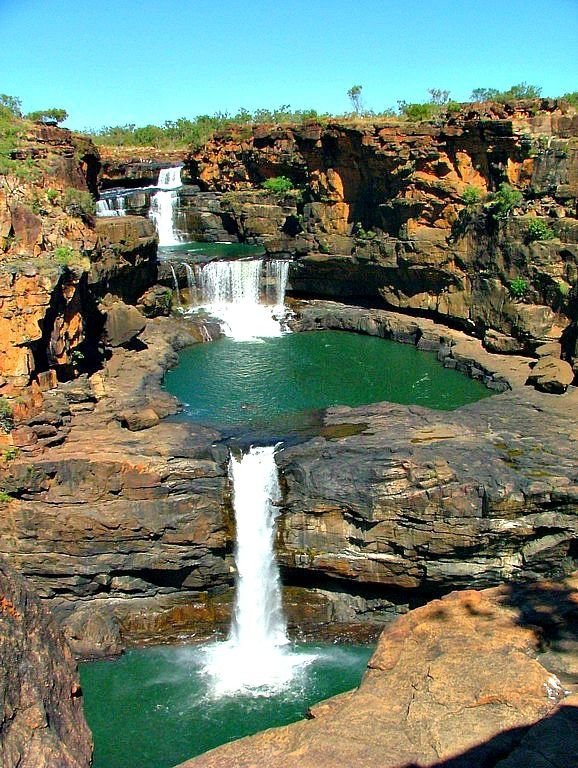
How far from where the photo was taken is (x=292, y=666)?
16062 millimetres

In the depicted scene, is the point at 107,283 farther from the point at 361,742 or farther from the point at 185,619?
the point at 361,742

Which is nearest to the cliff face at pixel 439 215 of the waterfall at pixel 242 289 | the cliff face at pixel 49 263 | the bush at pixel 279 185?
the bush at pixel 279 185

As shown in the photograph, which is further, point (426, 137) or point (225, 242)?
point (225, 242)

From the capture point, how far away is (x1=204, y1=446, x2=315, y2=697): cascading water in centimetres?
1667

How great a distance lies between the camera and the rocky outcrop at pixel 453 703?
281 inches

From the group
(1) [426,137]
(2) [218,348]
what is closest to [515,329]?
(1) [426,137]

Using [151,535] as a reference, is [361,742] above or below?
above

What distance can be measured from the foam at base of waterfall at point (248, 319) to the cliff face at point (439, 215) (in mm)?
2426

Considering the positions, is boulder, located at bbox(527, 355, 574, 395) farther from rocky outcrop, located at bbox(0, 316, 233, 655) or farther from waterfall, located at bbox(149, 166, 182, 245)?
waterfall, located at bbox(149, 166, 182, 245)

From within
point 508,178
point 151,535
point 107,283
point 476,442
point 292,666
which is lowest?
point 292,666

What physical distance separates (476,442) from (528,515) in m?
2.67

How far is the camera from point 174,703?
48.6ft

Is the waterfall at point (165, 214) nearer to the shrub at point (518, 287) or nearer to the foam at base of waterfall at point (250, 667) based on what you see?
the shrub at point (518, 287)

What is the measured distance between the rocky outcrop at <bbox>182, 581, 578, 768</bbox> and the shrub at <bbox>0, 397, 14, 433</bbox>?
38.8 feet
